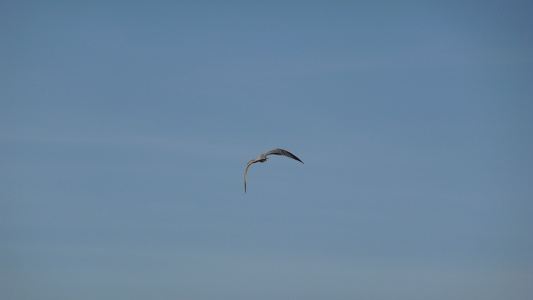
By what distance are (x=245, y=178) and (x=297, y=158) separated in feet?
30.6

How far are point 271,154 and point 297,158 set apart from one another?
19.2 feet

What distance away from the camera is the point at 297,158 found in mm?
115312

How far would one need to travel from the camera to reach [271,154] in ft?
394

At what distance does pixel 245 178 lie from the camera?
4766 inches

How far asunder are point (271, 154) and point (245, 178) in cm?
487
